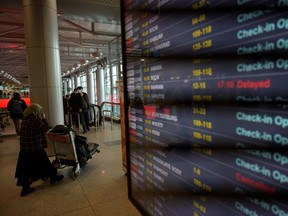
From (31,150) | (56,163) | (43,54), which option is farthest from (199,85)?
(43,54)

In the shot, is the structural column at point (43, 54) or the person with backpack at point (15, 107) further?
the person with backpack at point (15, 107)

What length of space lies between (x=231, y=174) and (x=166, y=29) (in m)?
0.60

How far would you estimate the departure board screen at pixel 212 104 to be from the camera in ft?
1.85

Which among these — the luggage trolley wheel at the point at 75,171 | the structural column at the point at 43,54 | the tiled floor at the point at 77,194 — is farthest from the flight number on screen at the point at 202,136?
the structural column at the point at 43,54

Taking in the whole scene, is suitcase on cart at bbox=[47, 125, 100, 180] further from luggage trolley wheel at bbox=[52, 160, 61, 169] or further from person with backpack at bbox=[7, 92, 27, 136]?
person with backpack at bbox=[7, 92, 27, 136]

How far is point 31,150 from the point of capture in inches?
127

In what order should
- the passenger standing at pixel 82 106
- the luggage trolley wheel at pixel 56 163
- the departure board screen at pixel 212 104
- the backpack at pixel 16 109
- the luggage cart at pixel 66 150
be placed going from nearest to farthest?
the departure board screen at pixel 212 104
the luggage cart at pixel 66 150
the luggage trolley wheel at pixel 56 163
the backpack at pixel 16 109
the passenger standing at pixel 82 106

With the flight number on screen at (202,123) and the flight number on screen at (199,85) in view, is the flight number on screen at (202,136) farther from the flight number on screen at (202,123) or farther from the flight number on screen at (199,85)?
the flight number on screen at (199,85)

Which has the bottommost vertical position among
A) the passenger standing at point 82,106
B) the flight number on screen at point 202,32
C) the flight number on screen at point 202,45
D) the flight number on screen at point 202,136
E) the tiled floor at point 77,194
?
the tiled floor at point 77,194

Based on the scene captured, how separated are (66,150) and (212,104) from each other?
136 inches

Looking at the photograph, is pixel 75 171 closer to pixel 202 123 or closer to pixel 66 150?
pixel 66 150

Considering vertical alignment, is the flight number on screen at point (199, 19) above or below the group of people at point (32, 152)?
above

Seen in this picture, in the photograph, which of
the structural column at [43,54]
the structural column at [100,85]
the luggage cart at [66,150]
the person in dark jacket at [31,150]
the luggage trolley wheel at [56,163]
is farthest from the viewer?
the structural column at [100,85]

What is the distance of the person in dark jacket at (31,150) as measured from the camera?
3182 millimetres
